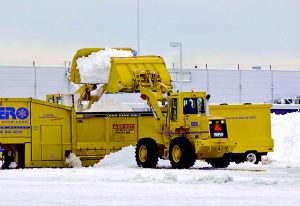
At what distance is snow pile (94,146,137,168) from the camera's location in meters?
31.0

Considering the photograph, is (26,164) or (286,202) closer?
(286,202)

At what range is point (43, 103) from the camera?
1275 inches

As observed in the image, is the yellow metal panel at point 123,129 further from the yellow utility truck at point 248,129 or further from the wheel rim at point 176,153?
the wheel rim at point 176,153

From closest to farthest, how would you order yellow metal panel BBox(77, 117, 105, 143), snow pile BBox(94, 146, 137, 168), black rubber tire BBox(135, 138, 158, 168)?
black rubber tire BBox(135, 138, 158, 168), snow pile BBox(94, 146, 137, 168), yellow metal panel BBox(77, 117, 105, 143)

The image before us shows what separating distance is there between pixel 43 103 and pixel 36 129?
97 cm

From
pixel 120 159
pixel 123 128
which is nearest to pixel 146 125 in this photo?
pixel 123 128

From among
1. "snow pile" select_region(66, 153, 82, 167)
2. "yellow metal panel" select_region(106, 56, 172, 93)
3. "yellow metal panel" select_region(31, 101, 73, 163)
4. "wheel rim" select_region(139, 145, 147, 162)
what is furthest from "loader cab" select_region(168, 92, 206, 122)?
"yellow metal panel" select_region(31, 101, 73, 163)

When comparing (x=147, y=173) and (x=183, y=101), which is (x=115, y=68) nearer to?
(x=183, y=101)

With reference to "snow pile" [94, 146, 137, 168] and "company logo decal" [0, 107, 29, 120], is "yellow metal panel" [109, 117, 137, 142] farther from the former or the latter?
"company logo decal" [0, 107, 29, 120]

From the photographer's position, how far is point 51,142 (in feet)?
106

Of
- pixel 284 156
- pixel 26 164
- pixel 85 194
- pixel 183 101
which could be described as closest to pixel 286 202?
pixel 85 194

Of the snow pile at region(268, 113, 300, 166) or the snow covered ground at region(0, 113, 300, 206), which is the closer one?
the snow covered ground at region(0, 113, 300, 206)

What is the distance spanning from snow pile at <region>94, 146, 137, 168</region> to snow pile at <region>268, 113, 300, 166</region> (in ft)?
25.2

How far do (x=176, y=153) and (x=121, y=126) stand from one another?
4376 millimetres
